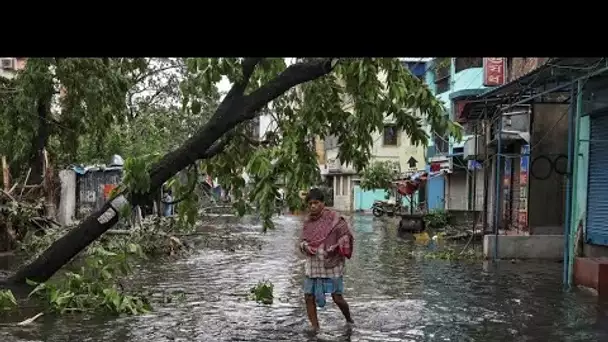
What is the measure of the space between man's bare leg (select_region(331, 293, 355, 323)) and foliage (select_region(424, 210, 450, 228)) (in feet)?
62.0

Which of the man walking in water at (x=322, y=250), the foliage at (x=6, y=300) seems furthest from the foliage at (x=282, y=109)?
the foliage at (x=6, y=300)

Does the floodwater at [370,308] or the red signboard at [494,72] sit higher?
the red signboard at [494,72]

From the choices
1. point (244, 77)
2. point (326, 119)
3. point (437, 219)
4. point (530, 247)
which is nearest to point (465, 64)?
point (437, 219)

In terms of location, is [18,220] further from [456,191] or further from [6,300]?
[456,191]

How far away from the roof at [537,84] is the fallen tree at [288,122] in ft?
12.2

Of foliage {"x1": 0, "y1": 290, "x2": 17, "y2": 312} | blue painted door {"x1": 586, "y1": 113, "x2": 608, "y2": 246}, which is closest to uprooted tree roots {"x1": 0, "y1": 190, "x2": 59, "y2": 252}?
foliage {"x1": 0, "y1": 290, "x2": 17, "y2": 312}

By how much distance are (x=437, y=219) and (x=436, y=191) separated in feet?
37.2

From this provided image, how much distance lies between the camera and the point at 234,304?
10.0 m

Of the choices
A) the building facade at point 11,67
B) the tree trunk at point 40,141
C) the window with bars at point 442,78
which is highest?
the window with bars at point 442,78

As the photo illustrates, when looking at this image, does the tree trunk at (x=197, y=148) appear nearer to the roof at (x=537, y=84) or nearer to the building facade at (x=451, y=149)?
the roof at (x=537, y=84)

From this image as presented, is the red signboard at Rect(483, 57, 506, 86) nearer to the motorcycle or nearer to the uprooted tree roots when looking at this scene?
the uprooted tree roots

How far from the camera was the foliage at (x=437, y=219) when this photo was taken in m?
27.2
